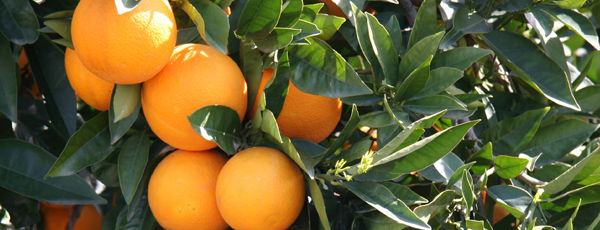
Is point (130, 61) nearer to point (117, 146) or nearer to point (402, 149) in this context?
point (117, 146)

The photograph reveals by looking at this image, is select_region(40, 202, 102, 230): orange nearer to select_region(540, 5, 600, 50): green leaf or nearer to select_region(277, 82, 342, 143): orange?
select_region(277, 82, 342, 143): orange

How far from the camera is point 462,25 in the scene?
48.9 inches

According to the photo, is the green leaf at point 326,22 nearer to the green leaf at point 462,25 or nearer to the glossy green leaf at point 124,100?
the green leaf at point 462,25

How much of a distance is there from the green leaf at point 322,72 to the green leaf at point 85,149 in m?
0.38

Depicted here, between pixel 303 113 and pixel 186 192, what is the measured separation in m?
0.25

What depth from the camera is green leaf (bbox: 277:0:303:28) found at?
1.08 metres

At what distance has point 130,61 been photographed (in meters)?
1.00

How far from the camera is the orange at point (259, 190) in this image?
1.03 metres

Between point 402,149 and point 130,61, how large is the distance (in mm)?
447

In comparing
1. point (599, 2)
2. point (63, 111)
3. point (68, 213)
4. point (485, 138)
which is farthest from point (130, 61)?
point (599, 2)

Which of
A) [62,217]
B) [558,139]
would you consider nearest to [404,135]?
[558,139]

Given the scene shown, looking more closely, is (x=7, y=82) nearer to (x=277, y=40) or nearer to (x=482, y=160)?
(x=277, y=40)

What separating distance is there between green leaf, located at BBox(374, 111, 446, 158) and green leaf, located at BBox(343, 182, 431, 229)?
3.0 inches

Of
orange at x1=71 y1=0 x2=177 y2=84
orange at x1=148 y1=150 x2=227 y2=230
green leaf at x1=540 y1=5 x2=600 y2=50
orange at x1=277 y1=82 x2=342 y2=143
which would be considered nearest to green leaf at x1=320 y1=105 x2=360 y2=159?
orange at x1=277 y1=82 x2=342 y2=143
